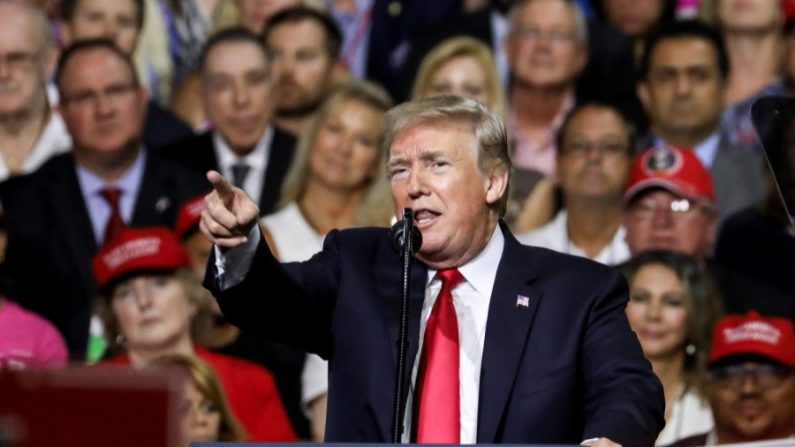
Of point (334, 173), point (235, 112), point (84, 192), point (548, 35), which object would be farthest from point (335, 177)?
point (548, 35)

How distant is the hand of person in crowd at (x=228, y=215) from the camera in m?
2.87

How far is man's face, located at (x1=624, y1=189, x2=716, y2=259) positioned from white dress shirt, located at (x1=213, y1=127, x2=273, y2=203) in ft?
4.71

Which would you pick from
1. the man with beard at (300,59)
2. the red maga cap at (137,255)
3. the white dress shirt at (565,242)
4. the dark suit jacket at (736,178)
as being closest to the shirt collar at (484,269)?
the red maga cap at (137,255)

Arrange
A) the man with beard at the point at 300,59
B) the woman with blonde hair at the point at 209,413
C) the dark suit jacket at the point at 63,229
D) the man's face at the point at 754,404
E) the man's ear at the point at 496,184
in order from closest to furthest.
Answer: the man's ear at the point at 496,184
the woman with blonde hair at the point at 209,413
the man's face at the point at 754,404
the dark suit jacket at the point at 63,229
the man with beard at the point at 300,59

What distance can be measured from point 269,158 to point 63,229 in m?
0.85

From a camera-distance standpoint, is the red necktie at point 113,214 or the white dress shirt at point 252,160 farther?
the white dress shirt at point 252,160

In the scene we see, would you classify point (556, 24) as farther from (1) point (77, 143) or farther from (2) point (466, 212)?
(2) point (466, 212)

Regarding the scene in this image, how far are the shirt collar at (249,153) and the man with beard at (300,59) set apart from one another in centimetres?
17

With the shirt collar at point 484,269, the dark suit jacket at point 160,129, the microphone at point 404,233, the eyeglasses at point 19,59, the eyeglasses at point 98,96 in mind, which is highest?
the eyeglasses at point 19,59

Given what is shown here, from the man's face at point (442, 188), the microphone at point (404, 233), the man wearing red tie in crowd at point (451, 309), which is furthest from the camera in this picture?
the man's face at point (442, 188)

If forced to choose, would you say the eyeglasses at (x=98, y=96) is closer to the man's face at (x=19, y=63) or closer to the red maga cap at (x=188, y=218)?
the man's face at (x=19, y=63)

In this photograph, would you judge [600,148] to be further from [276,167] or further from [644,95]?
[276,167]

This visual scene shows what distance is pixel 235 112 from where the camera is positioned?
21.3 ft

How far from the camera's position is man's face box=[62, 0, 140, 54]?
6645mm
